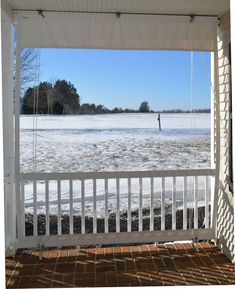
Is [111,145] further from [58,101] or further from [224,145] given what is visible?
[224,145]

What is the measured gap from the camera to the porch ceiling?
3654mm

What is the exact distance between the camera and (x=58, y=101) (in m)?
4.41

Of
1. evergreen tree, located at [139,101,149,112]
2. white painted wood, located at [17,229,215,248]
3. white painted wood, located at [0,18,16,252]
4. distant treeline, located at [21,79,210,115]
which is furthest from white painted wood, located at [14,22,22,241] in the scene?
evergreen tree, located at [139,101,149,112]

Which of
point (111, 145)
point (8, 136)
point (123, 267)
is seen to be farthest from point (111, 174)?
point (8, 136)

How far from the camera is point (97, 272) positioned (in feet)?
11.8

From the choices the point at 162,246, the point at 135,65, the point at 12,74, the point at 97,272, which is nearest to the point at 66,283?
the point at 97,272

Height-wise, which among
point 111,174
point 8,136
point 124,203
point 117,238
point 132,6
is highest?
point 132,6

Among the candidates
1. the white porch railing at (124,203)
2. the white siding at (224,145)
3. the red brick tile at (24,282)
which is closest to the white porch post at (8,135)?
the white porch railing at (124,203)

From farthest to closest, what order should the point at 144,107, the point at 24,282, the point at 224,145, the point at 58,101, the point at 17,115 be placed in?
the point at 144,107
the point at 58,101
the point at 224,145
the point at 17,115
the point at 24,282

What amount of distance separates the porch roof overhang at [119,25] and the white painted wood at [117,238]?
6.82ft

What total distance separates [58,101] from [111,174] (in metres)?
1.06

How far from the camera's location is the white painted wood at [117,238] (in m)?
4.18

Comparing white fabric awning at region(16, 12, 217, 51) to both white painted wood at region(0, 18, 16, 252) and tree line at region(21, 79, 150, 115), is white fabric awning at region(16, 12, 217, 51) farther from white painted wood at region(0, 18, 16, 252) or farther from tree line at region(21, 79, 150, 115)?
tree line at region(21, 79, 150, 115)

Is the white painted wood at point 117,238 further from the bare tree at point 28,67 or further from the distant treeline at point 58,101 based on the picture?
the bare tree at point 28,67
